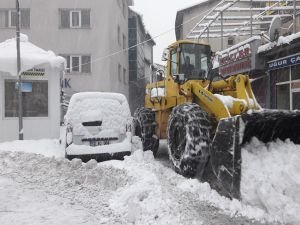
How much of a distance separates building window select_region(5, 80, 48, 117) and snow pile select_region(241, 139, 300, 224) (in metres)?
9.39

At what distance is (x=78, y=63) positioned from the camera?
27.3m

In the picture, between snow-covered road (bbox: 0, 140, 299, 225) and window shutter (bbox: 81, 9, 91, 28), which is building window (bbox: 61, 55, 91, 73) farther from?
snow-covered road (bbox: 0, 140, 299, 225)

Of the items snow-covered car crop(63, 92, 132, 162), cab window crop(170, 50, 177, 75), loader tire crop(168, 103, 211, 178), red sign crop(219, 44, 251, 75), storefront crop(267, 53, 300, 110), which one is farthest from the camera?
red sign crop(219, 44, 251, 75)

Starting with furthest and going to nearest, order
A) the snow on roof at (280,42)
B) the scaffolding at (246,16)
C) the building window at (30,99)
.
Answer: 1. the scaffolding at (246,16)
2. the building window at (30,99)
3. the snow on roof at (280,42)

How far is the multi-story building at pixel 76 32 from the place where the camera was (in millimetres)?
27000

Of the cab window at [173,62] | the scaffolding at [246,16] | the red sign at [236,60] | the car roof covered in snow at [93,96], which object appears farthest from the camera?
the scaffolding at [246,16]

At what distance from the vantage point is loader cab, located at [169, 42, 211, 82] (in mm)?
9711

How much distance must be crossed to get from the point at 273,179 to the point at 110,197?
2.32 m

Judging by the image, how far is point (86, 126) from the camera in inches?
363

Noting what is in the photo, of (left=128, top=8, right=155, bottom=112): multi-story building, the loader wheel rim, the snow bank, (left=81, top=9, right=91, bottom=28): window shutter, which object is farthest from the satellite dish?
(left=128, top=8, right=155, bottom=112): multi-story building

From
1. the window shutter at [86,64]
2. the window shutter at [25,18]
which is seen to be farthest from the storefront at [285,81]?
the window shutter at [25,18]

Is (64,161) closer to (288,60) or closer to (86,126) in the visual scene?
(86,126)

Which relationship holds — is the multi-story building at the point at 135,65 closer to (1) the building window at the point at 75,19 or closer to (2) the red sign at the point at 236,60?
(1) the building window at the point at 75,19

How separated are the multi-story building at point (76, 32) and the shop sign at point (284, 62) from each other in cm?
1369
